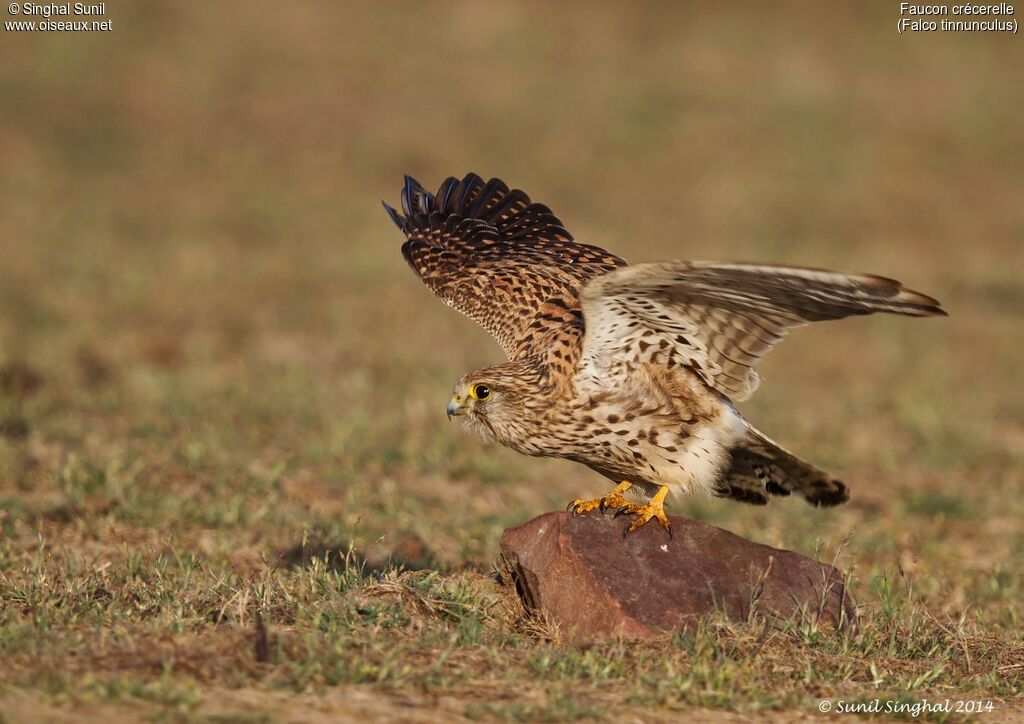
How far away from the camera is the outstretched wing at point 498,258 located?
557 cm

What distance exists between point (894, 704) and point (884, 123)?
15.2 m

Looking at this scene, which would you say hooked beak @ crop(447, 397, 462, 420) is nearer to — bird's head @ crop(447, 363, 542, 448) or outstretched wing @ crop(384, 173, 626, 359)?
bird's head @ crop(447, 363, 542, 448)

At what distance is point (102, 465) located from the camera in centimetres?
711

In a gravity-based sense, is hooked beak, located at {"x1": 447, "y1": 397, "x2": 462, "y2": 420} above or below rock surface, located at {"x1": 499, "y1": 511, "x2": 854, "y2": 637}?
above

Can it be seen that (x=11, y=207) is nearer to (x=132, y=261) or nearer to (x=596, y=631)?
(x=132, y=261)

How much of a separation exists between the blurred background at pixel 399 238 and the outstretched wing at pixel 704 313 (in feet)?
4.04

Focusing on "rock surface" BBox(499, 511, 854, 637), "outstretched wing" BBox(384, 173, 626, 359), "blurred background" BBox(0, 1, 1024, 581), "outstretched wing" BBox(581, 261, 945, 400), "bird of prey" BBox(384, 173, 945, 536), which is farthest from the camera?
"blurred background" BBox(0, 1, 1024, 581)

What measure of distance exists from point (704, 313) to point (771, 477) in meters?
0.79

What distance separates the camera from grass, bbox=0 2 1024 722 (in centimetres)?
421

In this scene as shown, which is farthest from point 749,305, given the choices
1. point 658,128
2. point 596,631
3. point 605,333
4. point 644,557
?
point 658,128

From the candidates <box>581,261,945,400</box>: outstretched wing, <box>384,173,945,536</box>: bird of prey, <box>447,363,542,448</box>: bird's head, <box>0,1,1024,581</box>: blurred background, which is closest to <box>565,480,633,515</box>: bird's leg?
<box>384,173,945,536</box>: bird of prey

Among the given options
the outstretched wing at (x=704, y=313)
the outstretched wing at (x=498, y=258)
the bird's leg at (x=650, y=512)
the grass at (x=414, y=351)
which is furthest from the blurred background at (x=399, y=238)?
the outstretched wing at (x=704, y=313)

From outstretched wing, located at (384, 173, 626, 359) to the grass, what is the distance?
1.14 meters

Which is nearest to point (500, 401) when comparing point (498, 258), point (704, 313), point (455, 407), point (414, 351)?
point (455, 407)
